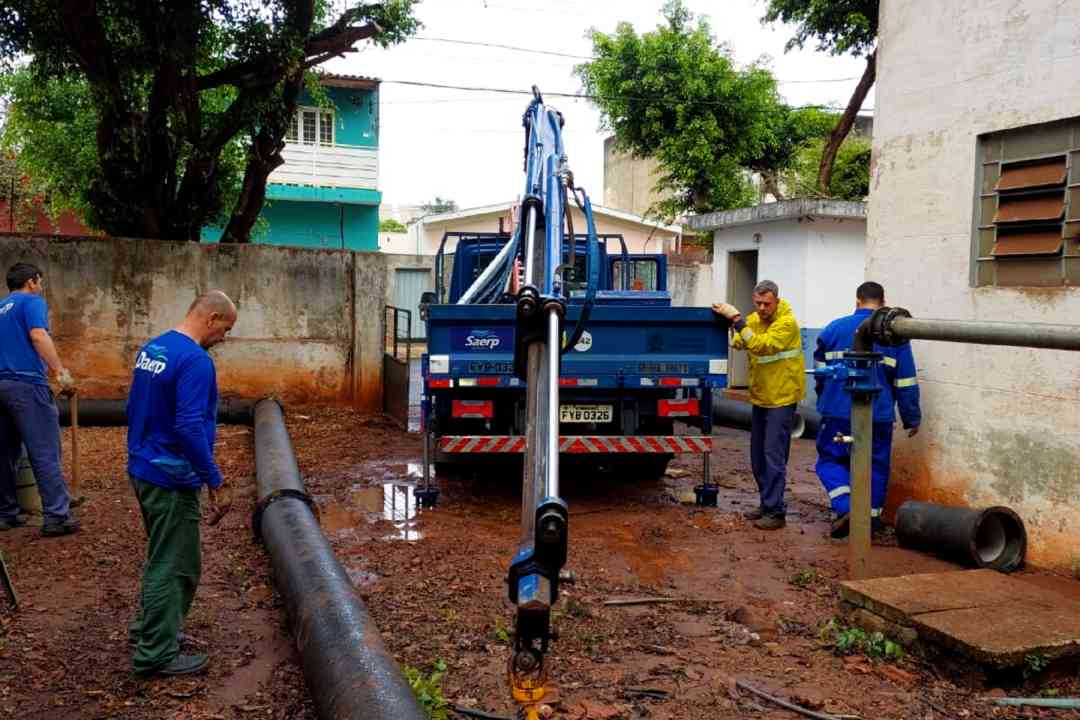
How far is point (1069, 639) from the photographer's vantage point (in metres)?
4.04

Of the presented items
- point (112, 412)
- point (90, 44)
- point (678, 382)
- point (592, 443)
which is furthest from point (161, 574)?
point (90, 44)

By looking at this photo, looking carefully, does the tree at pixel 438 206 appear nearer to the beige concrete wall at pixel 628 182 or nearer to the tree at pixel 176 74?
the beige concrete wall at pixel 628 182

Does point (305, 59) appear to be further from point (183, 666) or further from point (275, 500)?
point (183, 666)

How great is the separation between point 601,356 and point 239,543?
2.98 m

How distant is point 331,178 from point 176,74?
47.8 feet

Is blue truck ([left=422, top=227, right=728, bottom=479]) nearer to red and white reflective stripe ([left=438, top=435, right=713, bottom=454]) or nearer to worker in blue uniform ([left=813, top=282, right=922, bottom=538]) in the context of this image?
red and white reflective stripe ([left=438, top=435, right=713, bottom=454])

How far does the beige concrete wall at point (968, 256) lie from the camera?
5473mm

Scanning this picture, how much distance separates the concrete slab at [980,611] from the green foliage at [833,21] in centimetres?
1358

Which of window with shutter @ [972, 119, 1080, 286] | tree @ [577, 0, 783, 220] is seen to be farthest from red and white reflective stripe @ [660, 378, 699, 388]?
tree @ [577, 0, 783, 220]

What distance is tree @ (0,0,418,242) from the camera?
32.8 feet

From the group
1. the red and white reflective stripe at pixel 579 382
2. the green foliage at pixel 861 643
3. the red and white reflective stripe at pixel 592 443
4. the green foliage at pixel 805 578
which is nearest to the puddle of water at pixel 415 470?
the red and white reflective stripe at pixel 592 443

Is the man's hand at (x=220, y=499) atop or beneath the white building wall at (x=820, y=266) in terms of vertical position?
beneath

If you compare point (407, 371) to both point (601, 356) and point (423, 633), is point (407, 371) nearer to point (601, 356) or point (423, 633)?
point (601, 356)

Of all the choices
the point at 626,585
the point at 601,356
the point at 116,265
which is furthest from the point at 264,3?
the point at 626,585
